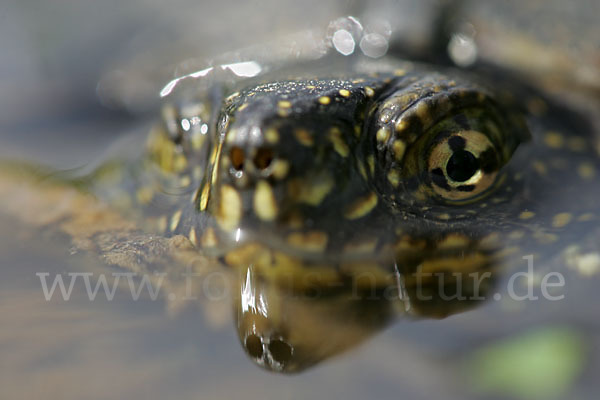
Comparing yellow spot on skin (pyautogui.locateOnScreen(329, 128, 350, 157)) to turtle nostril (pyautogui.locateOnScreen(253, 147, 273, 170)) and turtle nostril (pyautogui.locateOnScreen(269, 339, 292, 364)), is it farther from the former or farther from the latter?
turtle nostril (pyautogui.locateOnScreen(269, 339, 292, 364))

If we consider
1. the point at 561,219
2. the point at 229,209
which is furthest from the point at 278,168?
the point at 561,219

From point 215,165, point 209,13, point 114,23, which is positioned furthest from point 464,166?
point 114,23

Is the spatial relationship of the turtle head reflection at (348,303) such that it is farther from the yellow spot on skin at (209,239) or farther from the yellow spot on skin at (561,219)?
the yellow spot on skin at (561,219)

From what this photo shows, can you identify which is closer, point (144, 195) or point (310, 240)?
point (310, 240)

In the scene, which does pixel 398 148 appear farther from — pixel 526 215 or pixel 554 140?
pixel 554 140

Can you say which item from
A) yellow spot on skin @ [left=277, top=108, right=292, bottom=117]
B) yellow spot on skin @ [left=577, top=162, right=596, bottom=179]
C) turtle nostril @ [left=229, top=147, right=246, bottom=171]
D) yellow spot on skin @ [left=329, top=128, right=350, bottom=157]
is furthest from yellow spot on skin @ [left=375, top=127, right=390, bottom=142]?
yellow spot on skin @ [left=577, top=162, right=596, bottom=179]

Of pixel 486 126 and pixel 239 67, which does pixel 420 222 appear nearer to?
pixel 486 126

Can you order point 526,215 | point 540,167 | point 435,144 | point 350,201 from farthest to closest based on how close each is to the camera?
point 540,167 < point 526,215 < point 435,144 < point 350,201
